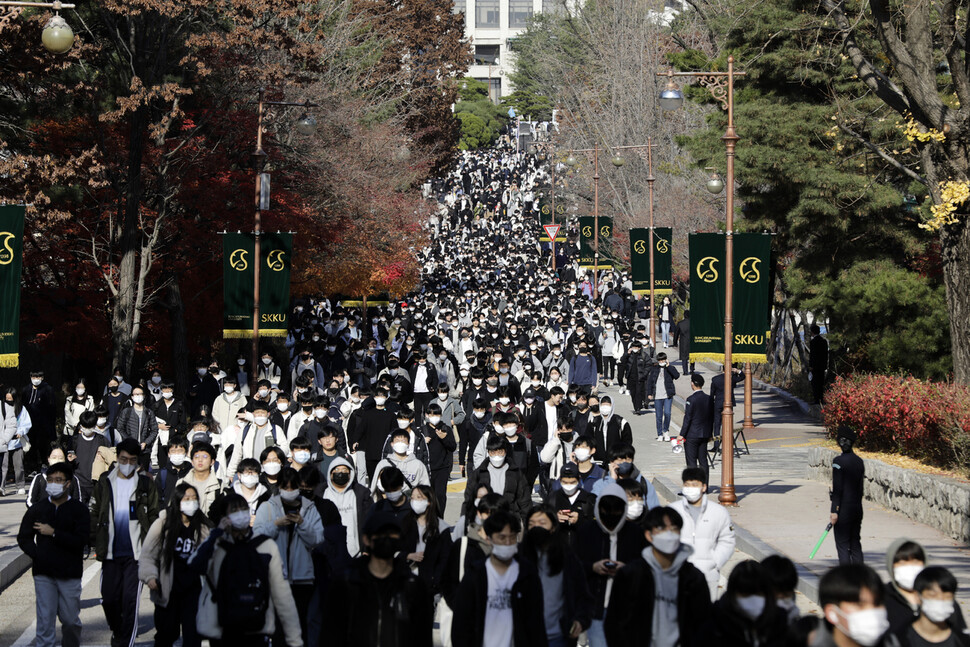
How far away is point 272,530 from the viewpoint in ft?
30.1

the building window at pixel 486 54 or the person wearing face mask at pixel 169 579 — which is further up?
the building window at pixel 486 54

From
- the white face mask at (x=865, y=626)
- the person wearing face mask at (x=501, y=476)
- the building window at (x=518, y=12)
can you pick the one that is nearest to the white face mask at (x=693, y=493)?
the person wearing face mask at (x=501, y=476)

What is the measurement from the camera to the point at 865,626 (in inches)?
213

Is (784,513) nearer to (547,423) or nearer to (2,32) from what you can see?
(547,423)

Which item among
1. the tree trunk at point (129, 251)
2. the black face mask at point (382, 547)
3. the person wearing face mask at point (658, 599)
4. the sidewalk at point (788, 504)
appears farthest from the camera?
the tree trunk at point (129, 251)

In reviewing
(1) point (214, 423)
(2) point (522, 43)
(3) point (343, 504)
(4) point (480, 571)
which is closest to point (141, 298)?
(1) point (214, 423)

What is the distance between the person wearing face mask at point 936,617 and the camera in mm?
6160

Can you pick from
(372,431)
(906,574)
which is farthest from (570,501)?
(372,431)

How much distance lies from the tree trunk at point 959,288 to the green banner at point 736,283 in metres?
3.05

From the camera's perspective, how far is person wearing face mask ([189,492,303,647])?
24.8ft

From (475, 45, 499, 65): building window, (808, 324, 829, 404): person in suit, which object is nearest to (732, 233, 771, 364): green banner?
(808, 324, 829, 404): person in suit

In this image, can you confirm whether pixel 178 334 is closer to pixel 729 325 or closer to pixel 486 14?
pixel 729 325

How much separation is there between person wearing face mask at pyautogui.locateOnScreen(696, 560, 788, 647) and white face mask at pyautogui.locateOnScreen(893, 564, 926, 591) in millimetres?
830

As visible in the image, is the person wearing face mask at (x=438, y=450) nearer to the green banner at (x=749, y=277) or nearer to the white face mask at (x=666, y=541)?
the green banner at (x=749, y=277)
